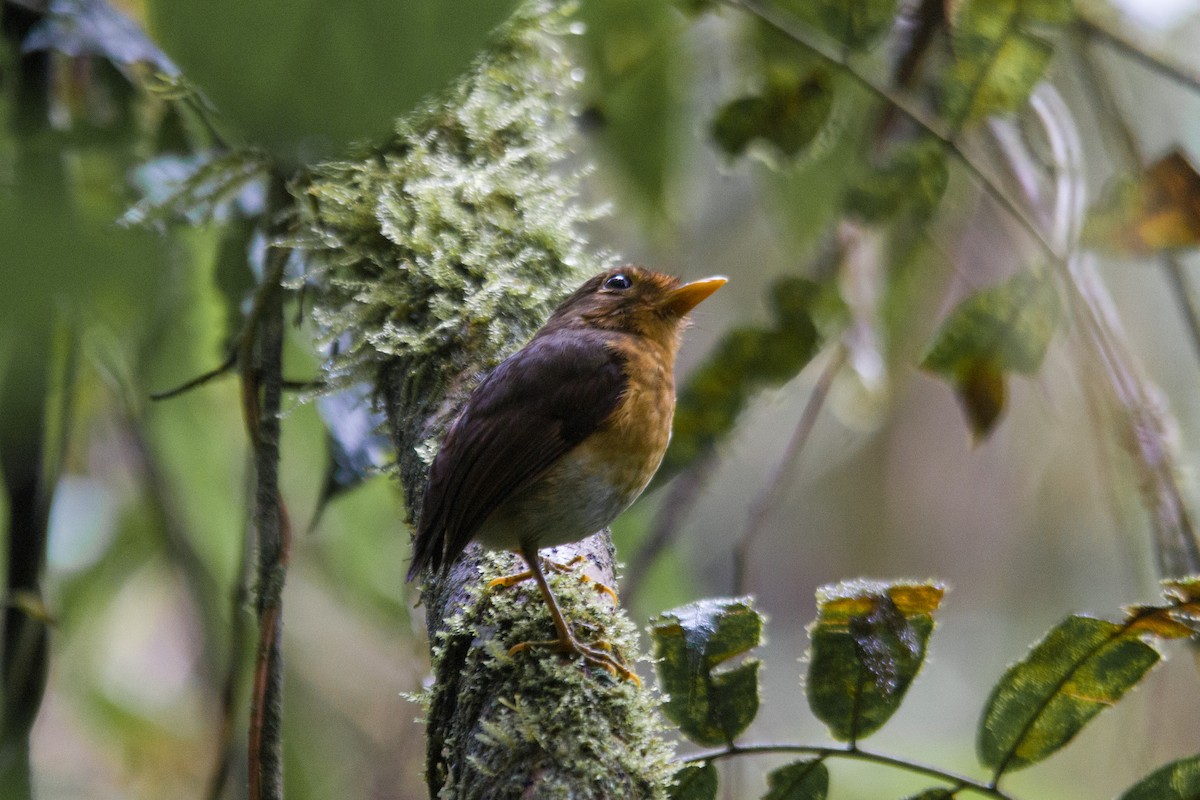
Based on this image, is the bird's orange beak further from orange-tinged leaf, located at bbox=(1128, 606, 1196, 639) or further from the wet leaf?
orange-tinged leaf, located at bbox=(1128, 606, 1196, 639)

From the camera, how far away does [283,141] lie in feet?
2.00

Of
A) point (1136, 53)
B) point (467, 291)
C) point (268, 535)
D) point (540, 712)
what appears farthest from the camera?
point (1136, 53)

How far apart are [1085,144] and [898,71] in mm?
3532

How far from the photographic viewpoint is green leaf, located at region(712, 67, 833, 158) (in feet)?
9.57

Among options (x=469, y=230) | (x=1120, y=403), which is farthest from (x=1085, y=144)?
(x=469, y=230)

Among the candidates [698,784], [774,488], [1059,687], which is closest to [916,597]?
[1059,687]

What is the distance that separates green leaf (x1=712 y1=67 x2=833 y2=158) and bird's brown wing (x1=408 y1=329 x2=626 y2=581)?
0.87 meters

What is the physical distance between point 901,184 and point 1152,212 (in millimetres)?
591

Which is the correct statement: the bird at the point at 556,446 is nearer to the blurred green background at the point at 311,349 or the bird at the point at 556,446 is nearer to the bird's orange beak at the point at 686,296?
the bird's orange beak at the point at 686,296

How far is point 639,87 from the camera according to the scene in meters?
3.34

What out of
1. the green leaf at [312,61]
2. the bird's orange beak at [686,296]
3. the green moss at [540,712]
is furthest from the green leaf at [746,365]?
the green leaf at [312,61]

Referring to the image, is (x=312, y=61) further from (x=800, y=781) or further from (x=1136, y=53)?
(x=1136, y=53)

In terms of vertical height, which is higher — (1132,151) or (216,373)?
(1132,151)

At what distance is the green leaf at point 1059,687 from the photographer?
5.54 ft
